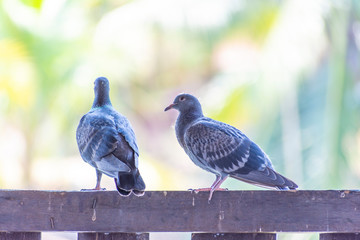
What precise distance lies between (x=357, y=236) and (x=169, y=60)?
1976 centimetres

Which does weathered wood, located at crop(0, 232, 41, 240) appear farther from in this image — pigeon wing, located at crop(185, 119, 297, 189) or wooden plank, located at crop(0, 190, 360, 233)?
pigeon wing, located at crop(185, 119, 297, 189)

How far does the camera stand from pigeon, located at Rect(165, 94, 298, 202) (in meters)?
3.23

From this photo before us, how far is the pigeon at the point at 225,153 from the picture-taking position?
10.6 feet

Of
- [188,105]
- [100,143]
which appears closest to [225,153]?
[188,105]

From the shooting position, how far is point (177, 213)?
244 cm

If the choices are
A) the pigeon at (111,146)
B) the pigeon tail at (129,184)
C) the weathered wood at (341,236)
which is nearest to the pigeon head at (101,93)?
the pigeon at (111,146)

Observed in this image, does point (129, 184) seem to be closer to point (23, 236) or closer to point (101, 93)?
point (23, 236)

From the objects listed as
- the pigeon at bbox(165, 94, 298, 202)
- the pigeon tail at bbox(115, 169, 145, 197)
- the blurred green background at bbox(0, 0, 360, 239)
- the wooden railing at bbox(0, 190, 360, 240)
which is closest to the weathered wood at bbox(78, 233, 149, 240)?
the wooden railing at bbox(0, 190, 360, 240)

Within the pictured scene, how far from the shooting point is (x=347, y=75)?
12.1 meters

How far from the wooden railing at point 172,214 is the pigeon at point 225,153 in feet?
2.03

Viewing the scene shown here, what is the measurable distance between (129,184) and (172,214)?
21 centimetres

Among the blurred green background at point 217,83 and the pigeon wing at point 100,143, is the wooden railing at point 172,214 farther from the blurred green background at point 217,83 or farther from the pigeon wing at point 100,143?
the blurred green background at point 217,83

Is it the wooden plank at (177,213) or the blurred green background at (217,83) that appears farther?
the blurred green background at (217,83)

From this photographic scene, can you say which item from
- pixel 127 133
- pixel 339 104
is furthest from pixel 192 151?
pixel 339 104
